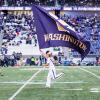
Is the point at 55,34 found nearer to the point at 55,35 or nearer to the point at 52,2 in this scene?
the point at 55,35

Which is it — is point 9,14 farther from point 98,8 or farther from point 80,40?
point 80,40

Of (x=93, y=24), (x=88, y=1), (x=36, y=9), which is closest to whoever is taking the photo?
(x=36, y=9)

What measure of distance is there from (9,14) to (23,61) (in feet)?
48.4

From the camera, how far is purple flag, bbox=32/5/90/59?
52.4 feet

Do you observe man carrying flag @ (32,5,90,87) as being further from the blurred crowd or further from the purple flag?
the blurred crowd

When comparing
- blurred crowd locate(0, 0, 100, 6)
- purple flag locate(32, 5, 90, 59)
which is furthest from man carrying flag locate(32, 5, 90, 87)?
blurred crowd locate(0, 0, 100, 6)

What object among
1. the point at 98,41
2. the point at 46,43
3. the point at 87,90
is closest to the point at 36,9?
the point at 46,43

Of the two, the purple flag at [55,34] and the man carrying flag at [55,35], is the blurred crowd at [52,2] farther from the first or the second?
the purple flag at [55,34]

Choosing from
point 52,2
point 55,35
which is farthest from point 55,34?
point 52,2

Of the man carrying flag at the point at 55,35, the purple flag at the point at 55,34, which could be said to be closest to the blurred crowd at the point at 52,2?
the man carrying flag at the point at 55,35

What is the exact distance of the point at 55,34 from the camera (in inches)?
658

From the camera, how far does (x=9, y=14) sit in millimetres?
62531

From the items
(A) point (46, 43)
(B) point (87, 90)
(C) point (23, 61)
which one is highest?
(A) point (46, 43)

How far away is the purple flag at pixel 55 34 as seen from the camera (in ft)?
52.4
